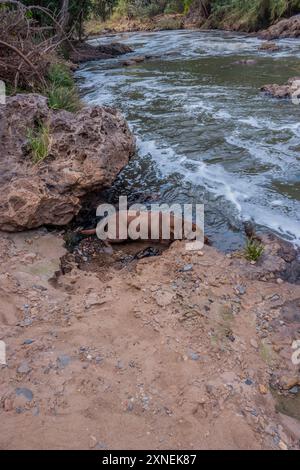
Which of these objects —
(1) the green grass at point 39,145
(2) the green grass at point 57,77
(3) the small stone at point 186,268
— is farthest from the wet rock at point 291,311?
(2) the green grass at point 57,77

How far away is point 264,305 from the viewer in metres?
3.50

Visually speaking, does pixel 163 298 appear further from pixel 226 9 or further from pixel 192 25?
pixel 192 25

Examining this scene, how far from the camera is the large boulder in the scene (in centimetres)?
418

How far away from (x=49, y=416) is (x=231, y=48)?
17.0m

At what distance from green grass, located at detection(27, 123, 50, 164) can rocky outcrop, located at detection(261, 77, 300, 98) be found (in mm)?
6688

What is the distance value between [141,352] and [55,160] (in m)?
2.64

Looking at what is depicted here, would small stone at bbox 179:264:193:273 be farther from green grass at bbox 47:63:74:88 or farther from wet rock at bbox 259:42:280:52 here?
wet rock at bbox 259:42:280:52

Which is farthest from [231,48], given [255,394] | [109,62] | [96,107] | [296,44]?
[255,394]

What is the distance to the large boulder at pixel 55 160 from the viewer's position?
13.7 feet

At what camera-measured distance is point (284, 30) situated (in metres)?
17.9

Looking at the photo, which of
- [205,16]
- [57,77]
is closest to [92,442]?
[57,77]

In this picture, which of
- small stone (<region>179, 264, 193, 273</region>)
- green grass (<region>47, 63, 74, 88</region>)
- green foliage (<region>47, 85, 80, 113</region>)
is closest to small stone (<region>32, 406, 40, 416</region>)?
small stone (<region>179, 264, 193, 273</region>)
